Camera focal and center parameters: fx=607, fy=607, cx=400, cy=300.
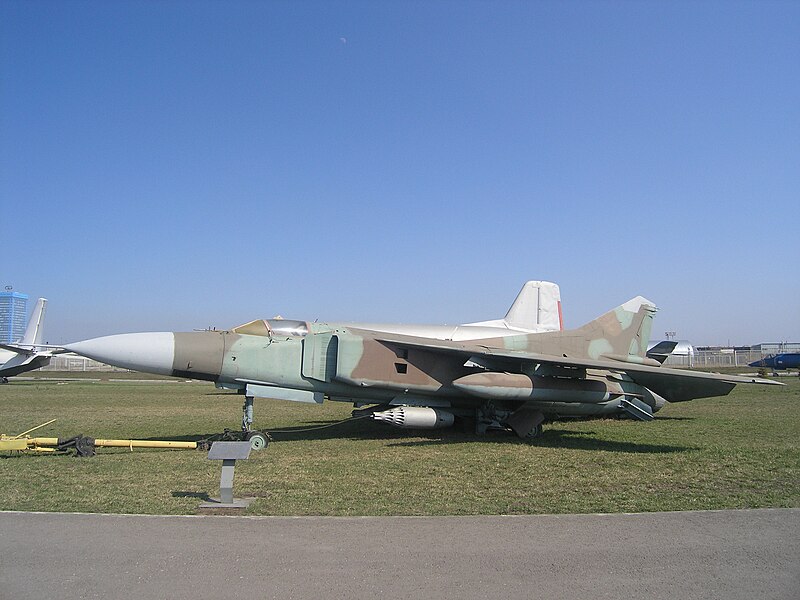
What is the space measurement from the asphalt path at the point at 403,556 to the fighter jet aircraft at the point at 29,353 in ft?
115

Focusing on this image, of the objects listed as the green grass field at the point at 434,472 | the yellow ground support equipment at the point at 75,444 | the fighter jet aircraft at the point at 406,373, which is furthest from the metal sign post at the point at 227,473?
the fighter jet aircraft at the point at 406,373

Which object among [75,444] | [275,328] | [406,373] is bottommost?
[75,444]

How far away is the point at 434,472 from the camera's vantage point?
8727mm

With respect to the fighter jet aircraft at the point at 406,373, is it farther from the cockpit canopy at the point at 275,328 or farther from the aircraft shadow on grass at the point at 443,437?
the aircraft shadow on grass at the point at 443,437

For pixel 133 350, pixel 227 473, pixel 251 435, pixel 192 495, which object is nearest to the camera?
pixel 227 473

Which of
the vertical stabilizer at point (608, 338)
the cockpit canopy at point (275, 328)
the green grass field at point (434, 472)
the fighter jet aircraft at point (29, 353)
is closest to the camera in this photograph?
the green grass field at point (434, 472)

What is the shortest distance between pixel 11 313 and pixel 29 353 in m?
63.0

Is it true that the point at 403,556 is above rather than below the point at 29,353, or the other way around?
below

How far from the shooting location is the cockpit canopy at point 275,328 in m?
11.9

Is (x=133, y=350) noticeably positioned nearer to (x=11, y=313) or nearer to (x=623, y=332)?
(x=623, y=332)

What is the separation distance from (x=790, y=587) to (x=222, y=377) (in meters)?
9.41

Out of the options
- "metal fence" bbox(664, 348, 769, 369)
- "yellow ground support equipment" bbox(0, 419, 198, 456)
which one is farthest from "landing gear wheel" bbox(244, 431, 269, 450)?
"metal fence" bbox(664, 348, 769, 369)

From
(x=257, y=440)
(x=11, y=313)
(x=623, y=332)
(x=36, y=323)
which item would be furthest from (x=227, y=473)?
(x=11, y=313)

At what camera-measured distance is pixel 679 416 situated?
1772 centimetres
